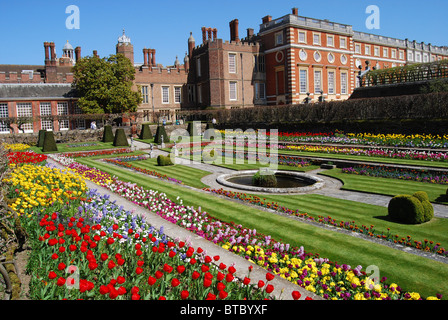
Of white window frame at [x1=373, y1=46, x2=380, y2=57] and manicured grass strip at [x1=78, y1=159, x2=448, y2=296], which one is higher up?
white window frame at [x1=373, y1=46, x2=380, y2=57]

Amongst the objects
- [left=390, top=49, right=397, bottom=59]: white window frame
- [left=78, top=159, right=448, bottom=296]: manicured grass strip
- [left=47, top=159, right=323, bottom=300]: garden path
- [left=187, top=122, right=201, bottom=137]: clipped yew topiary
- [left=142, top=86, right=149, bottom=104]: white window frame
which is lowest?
[left=78, top=159, right=448, bottom=296]: manicured grass strip

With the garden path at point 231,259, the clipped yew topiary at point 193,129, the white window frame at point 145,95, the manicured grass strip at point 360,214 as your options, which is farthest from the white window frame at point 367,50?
the garden path at point 231,259

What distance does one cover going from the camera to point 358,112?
26969mm

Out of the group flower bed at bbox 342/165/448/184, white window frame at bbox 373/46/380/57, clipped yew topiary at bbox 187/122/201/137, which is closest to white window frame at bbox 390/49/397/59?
white window frame at bbox 373/46/380/57

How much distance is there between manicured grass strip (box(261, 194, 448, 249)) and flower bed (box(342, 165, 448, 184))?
434 centimetres

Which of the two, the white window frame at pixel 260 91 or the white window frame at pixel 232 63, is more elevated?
the white window frame at pixel 232 63

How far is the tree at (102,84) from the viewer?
128 feet

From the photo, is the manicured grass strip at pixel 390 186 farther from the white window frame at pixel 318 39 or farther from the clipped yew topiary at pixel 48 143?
the white window frame at pixel 318 39

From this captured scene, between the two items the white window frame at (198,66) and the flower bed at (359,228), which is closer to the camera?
the flower bed at (359,228)

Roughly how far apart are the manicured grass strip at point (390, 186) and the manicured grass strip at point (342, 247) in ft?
16.1

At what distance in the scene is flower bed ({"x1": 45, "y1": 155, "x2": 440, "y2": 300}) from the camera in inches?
198

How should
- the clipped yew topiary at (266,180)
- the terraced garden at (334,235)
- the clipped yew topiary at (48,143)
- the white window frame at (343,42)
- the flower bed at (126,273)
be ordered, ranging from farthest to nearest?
the white window frame at (343,42) < the clipped yew topiary at (48,143) < the clipped yew topiary at (266,180) < the terraced garden at (334,235) < the flower bed at (126,273)

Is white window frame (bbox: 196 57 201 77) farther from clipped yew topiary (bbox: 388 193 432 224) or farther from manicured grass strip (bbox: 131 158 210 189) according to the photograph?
clipped yew topiary (bbox: 388 193 432 224)

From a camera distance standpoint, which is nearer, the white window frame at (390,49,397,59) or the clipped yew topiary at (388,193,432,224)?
the clipped yew topiary at (388,193,432,224)
